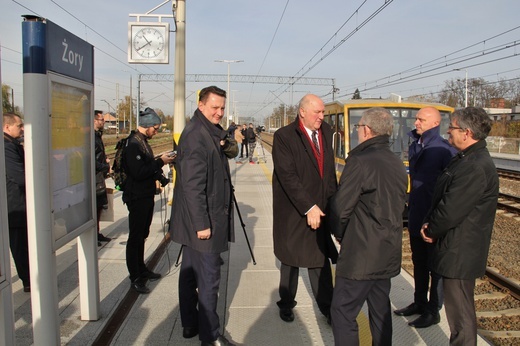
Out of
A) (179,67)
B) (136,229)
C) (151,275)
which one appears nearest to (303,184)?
(136,229)

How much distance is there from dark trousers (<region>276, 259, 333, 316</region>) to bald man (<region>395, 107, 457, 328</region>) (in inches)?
31.0

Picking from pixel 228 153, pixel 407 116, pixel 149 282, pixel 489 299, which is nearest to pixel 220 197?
pixel 228 153

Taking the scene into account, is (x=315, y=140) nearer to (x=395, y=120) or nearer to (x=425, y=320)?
(x=425, y=320)

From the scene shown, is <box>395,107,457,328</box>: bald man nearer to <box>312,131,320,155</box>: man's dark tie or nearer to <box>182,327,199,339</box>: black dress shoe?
<box>312,131,320,155</box>: man's dark tie

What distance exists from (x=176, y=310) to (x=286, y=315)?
1.06m

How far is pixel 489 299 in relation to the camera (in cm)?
506

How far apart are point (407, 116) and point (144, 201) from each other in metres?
7.40

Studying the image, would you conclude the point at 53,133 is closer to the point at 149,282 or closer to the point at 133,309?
the point at 133,309

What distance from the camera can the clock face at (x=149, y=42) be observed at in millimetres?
8773

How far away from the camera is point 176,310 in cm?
415

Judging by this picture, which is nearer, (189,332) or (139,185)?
(189,332)

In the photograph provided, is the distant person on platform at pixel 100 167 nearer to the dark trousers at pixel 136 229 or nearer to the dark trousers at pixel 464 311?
the dark trousers at pixel 136 229

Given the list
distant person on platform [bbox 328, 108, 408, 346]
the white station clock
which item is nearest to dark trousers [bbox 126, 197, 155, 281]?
distant person on platform [bbox 328, 108, 408, 346]

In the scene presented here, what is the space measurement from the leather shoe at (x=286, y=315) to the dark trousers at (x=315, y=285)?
0.12 ft
